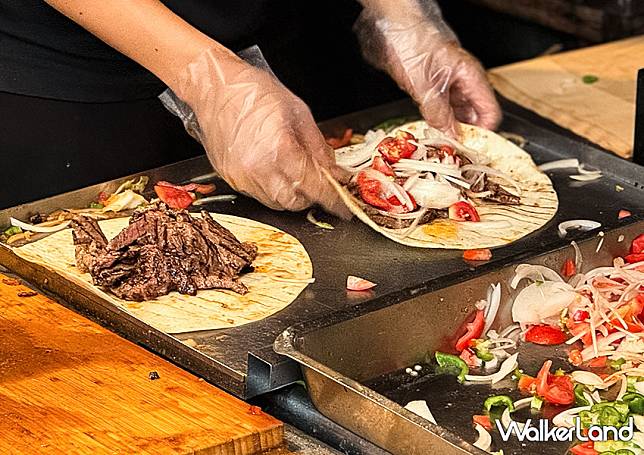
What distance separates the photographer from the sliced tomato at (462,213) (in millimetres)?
3123

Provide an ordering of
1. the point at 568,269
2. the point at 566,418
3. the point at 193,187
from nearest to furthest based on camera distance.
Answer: the point at 566,418, the point at 568,269, the point at 193,187

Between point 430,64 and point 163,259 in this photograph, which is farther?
point 430,64

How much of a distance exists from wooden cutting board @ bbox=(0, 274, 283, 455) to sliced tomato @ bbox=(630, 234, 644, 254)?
109 centimetres

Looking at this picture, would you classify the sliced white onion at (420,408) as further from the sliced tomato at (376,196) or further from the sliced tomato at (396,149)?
the sliced tomato at (396,149)

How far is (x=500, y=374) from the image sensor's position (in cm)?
236

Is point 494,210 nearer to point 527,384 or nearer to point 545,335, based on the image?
point 545,335

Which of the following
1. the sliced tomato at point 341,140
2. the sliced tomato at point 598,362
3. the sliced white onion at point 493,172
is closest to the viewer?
the sliced tomato at point 598,362

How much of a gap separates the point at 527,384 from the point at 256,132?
0.99m

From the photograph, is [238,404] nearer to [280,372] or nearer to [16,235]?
[280,372]

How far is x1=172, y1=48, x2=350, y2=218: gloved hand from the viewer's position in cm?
293

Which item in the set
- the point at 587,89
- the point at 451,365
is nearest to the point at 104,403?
the point at 451,365

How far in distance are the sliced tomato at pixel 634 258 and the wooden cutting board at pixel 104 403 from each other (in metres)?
1.05

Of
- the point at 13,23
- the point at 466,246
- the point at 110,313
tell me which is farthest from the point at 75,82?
the point at 466,246

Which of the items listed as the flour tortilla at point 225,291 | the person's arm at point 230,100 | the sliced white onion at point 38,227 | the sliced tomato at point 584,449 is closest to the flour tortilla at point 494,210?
the person's arm at point 230,100
